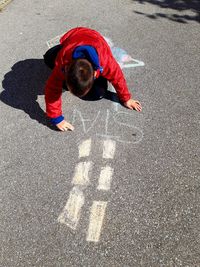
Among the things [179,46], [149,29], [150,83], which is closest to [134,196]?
[150,83]

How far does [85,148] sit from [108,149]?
0.22 metres

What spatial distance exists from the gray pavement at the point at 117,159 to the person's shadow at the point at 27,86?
0.04 ft

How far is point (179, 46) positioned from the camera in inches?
179

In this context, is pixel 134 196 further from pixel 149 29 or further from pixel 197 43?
pixel 149 29

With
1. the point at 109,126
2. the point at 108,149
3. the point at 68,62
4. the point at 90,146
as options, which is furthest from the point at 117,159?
the point at 68,62

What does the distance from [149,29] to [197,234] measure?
128 inches

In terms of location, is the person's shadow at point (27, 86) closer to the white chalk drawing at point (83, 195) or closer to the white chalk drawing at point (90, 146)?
the white chalk drawing at point (90, 146)

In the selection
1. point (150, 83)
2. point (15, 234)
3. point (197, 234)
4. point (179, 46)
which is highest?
point (179, 46)

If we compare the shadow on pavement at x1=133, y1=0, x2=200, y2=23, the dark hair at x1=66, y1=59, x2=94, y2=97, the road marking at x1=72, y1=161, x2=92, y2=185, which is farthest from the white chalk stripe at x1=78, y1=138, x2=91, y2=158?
the shadow on pavement at x1=133, y1=0, x2=200, y2=23

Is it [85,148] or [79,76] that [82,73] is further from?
[85,148]

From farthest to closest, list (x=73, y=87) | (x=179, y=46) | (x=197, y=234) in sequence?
(x=179, y=46)
(x=73, y=87)
(x=197, y=234)

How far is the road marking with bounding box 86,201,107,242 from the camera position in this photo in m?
2.64

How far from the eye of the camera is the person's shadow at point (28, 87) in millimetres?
3805

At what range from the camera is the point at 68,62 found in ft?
9.82
